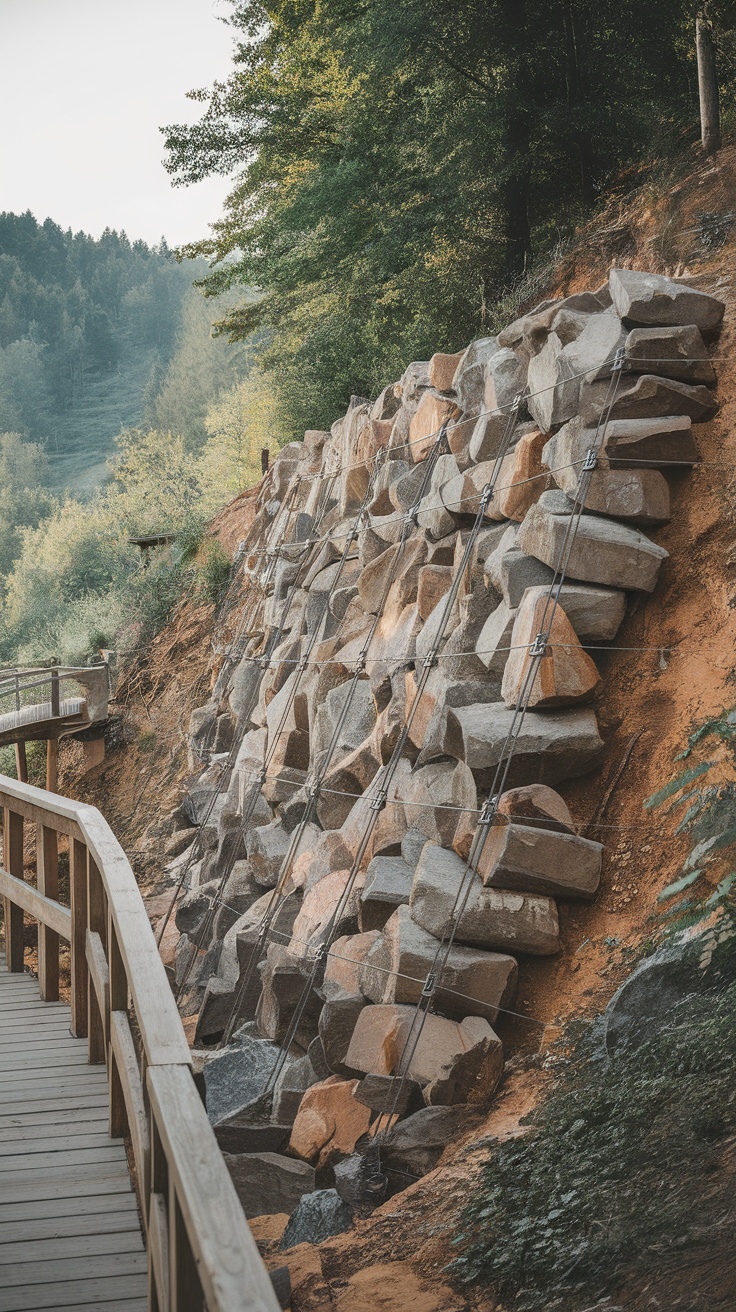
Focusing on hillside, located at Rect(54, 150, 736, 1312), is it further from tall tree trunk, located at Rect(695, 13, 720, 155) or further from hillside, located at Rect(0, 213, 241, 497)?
hillside, located at Rect(0, 213, 241, 497)

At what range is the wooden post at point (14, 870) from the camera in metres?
4.96

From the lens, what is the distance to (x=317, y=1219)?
387 centimetres

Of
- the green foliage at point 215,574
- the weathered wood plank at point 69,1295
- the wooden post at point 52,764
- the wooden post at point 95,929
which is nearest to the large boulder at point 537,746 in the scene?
the wooden post at point 95,929

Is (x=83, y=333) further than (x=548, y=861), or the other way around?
(x=83, y=333)

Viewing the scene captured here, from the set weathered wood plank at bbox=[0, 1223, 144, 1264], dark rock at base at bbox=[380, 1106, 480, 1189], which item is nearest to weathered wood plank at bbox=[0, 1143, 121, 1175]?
weathered wood plank at bbox=[0, 1223, 144, 1264]

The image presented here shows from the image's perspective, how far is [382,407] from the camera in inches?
349

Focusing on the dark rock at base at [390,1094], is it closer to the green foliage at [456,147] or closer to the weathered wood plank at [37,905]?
the weathered wood plank at [37,905]

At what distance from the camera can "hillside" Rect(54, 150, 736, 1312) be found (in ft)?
9.30

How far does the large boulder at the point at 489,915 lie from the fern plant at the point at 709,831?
551 mm


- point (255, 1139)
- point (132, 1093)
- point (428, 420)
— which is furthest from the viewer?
point (428, 420)

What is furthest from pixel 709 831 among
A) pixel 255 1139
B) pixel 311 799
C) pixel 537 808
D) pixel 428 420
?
pixel 428 420

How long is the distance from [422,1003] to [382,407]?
586cm

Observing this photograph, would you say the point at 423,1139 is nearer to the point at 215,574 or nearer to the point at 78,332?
the point at 215,574

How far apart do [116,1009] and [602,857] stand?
2.17 m
